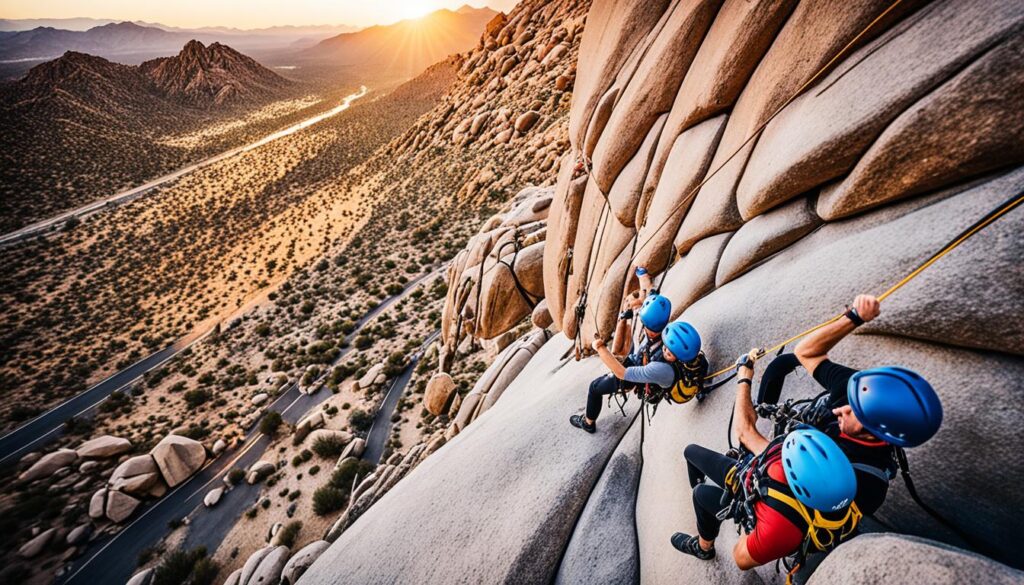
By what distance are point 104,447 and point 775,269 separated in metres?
37.0

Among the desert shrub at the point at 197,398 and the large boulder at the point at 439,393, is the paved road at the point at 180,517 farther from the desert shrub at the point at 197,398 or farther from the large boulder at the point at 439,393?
the large boulder at the point at 439,393

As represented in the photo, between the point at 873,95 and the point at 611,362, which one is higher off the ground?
the point at 873,95

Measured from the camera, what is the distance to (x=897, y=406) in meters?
2.54

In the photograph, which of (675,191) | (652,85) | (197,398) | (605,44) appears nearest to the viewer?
(675,191)

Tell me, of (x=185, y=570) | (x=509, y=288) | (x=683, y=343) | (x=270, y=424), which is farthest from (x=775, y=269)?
(x=270, y=424)

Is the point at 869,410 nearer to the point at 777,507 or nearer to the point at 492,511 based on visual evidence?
the point at 777,507

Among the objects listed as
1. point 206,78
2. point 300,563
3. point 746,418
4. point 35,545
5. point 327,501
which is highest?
point 206,78

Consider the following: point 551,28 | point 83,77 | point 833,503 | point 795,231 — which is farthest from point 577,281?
point 83,77

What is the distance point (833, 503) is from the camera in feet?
8.91

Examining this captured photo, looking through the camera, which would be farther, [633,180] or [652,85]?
[633,180]

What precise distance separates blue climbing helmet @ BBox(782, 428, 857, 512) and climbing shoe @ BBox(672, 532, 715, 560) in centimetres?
191

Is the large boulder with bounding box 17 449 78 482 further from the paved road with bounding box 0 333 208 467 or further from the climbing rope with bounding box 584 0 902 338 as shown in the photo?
the climbing rope with bounding box 584 0 902 338

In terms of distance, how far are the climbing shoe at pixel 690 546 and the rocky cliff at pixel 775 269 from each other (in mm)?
150

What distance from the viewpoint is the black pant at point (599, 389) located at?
6.71m
